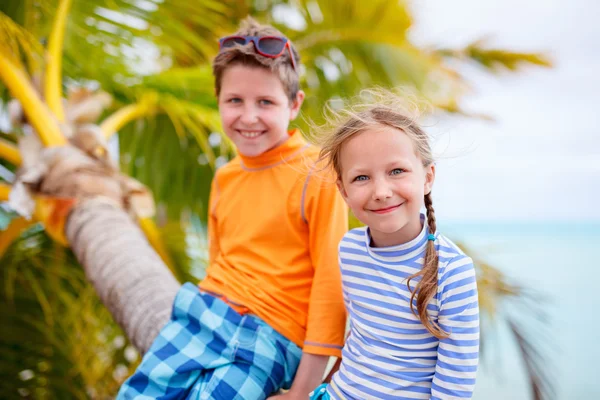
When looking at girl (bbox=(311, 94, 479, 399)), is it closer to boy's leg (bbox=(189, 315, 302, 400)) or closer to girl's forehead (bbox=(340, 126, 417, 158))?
girl's forehead (bbox=(340, 126, 417, 158))

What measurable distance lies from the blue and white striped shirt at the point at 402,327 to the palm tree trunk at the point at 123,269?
0.93 metres

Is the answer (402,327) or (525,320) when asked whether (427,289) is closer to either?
(402,327)

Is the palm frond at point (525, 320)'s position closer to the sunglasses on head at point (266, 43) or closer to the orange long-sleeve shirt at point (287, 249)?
the orange long-sleeve shirt at point (287, 249)

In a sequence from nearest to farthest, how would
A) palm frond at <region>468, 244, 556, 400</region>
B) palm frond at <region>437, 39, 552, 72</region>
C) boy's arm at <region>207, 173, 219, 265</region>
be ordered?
boy's arm at <region>207, 173, 219, 265</region> < palm frond at <region>468, 244, 556, 400</region> < palm frond at <region>437, 39, 552, 72</region>

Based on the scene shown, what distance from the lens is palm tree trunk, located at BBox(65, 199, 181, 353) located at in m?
2.24

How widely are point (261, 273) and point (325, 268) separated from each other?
239mm

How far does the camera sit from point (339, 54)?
4.92 m

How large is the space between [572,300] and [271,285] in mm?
18110

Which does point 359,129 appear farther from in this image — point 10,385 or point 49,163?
point 10,385

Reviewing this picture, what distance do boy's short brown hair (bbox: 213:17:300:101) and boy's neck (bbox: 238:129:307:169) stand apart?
6.2 inches

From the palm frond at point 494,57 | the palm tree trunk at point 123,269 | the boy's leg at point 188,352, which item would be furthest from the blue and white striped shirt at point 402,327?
the palm frond at point 494,57

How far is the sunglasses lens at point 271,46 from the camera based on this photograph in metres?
1.84

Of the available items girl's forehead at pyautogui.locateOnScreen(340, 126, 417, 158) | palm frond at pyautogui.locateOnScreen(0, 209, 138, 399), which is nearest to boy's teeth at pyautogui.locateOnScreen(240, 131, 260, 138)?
girl's forehead at pyautogui.locateOnScreen(340, 126, 417, 158)

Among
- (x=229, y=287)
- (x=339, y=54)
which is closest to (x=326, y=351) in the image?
(x=229, y=287)
